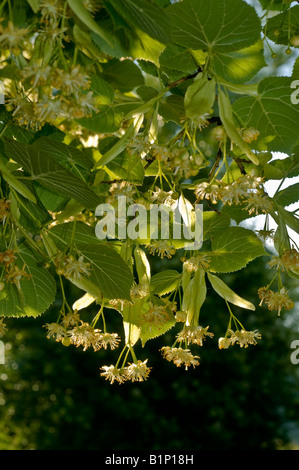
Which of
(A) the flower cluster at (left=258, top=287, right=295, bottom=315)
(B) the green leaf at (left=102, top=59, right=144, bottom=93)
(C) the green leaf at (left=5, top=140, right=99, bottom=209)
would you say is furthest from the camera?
(B) the green leaf at (left=102, top=59, right=144, bottom=93)

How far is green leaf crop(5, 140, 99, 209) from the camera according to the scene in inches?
28.9

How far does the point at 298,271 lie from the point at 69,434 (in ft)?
14.3

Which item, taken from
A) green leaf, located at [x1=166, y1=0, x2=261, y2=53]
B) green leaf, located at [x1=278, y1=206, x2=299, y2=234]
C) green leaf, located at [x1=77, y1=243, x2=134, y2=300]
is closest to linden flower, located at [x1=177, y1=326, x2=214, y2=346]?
green leaf, located at [x1=77, y1=243, x2=134, y2=300]

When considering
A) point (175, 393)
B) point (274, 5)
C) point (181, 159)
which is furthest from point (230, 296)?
point (175, 393)

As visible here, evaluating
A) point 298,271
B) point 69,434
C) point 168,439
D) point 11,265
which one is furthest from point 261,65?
point 69,434

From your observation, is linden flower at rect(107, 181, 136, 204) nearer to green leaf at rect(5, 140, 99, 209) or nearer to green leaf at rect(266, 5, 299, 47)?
green leaf at rect(5, 140, 99, 209)

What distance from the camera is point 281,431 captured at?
193 inches

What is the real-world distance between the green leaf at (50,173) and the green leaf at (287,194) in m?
0.31

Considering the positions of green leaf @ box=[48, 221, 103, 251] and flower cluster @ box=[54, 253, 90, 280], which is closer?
flower cluster @ box=[54, 253, 90, 280]

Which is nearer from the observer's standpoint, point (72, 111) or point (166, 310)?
point (72, 111)

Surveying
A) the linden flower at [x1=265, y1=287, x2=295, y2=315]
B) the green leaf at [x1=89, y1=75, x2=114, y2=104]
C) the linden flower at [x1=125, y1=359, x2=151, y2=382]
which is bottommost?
the linden flower at [x1=125, y1=359, x2=151, y2=382]

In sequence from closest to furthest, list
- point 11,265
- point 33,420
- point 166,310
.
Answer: point 11,265 < point 166,310 < point 33,420

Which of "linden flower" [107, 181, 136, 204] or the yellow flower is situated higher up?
"linden flower" [107, 181, 136, 204]

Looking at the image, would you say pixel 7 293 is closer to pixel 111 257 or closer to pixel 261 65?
pixel 111 257
